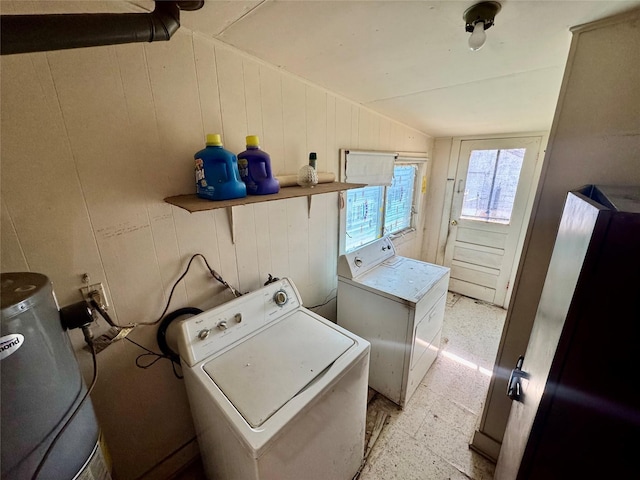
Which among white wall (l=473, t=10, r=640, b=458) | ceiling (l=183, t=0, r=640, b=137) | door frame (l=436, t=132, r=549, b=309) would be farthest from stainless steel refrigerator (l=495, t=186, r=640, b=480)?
door frame (l=436, t=132, r=549, b=309)

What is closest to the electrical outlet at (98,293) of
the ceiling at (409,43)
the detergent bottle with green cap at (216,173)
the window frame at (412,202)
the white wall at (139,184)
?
the white wall at (139,184)

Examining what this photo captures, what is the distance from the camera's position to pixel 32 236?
2.68 feet

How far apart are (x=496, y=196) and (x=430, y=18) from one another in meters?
2.59

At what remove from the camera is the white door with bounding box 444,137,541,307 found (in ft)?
8.73

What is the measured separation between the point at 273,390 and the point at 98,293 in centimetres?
78

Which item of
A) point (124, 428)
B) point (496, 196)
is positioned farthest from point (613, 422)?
point (496, 196)

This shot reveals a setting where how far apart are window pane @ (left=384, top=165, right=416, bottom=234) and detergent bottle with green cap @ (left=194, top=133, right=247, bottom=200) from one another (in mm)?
1849

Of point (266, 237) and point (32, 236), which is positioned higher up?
point (32, 236)

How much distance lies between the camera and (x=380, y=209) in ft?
8.19

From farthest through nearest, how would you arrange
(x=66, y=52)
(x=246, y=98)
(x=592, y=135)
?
1. (x=246, y=98)
2. (x=592, y=135)
3. (x=66, y=52)

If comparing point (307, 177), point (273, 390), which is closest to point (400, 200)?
point (307, 177)

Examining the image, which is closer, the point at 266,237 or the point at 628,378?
the point at 628,378

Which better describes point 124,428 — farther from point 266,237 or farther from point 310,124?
point 310,124

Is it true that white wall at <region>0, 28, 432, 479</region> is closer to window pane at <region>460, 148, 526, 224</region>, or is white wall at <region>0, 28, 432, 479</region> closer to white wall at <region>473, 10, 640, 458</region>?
white wall at <region>473, 10, 640, 458</region>
